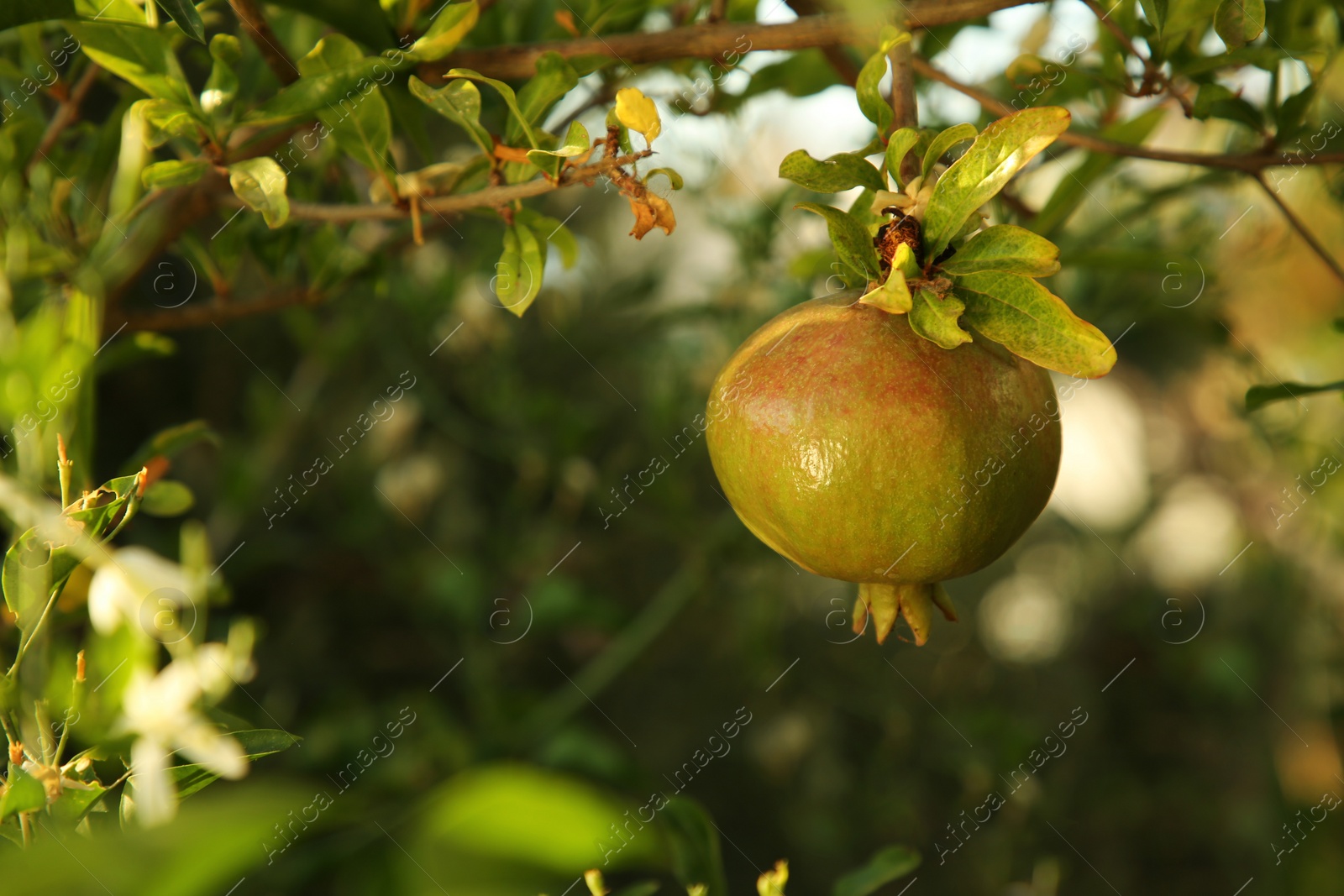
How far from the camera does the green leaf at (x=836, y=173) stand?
0.47 meters

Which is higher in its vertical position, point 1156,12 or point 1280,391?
point 1156,12

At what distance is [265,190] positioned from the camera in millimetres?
527

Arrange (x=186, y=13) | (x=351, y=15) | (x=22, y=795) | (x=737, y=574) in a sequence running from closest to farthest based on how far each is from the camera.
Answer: (x=22, y=795) < (x=186, y=13) < (x=351, y=15) < (x=737, y=574)

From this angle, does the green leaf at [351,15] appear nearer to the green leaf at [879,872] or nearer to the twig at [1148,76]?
the twig at [1148,76]

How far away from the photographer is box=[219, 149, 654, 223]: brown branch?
49 cm

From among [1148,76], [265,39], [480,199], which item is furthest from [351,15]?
[1148,76]

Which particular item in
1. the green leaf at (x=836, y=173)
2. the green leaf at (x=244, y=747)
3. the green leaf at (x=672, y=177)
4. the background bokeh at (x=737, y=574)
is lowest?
the background bokeh at (x=737, y=574)

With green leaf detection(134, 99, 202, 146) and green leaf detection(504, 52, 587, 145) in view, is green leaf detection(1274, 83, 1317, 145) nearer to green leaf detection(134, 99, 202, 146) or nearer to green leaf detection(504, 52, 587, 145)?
green leaf detection(504, 52, 587, 145)

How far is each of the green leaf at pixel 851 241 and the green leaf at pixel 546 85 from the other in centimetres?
18

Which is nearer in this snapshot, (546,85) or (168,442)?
(546,85)

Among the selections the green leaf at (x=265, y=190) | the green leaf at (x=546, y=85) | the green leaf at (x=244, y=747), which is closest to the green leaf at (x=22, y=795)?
the green leaf at (x=244, y=747)

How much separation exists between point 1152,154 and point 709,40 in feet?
0.98

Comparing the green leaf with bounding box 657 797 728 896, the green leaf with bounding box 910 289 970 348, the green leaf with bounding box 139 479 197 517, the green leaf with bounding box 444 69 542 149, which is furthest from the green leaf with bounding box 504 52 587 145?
the green leaf with bounding box 657 797 728 896

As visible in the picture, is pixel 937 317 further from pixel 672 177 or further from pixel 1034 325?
pixel 672 177
